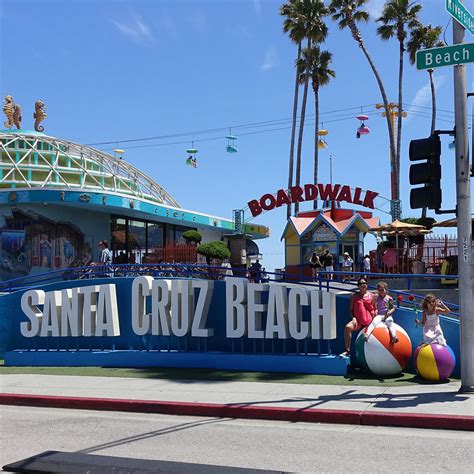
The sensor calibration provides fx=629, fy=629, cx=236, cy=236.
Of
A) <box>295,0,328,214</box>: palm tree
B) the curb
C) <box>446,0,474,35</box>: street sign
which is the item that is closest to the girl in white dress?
the curb

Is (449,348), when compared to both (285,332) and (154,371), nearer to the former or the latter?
(285,332)

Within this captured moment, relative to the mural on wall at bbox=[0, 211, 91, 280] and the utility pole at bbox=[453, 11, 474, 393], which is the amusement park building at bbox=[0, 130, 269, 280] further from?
the utility pole at bbox=[453, 11, 474, 393]

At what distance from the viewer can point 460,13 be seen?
9891mm

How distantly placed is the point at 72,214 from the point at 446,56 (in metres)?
19.0

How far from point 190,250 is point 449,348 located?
13.3 m

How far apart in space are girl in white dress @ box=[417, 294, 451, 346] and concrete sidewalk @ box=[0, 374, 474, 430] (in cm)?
78

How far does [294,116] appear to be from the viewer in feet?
149

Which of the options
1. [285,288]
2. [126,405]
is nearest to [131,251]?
[285,288]

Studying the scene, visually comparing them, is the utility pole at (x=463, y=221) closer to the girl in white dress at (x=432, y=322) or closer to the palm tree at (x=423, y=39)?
the girl in white dress at (x=432, y=322)

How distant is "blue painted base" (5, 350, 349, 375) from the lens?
12188mm

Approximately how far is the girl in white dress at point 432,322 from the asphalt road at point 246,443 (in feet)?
9.82

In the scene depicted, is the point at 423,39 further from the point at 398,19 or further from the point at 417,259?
the point at 417,259

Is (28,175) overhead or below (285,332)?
overhead

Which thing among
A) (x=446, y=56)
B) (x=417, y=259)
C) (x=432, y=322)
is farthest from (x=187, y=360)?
(x=417, y=259)
